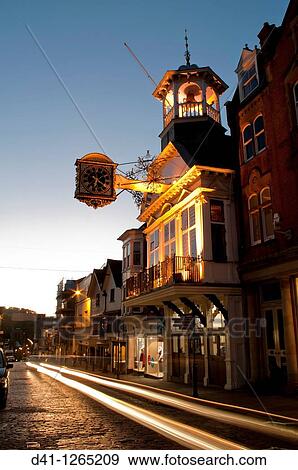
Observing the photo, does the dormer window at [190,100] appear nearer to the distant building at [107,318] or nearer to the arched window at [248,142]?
the arched window at [248,142]

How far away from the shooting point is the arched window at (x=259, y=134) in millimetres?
15297

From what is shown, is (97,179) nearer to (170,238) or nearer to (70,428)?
(170,238)

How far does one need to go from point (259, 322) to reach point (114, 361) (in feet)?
58.8

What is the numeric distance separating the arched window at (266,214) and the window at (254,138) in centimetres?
173

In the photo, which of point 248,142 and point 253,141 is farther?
point 248,142

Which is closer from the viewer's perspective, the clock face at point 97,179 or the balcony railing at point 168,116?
the clock face at point 97,179

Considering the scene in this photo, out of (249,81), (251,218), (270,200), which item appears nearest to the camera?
(270,200)

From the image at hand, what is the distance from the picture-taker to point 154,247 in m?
21.7

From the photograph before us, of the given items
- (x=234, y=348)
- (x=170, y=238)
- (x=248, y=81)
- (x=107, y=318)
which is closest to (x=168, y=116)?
(x=248, y=81)

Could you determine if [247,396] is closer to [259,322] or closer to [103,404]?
[259,322]

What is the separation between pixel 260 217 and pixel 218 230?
189cm

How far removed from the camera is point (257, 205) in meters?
15.2

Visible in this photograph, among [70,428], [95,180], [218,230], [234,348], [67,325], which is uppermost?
[95,180]

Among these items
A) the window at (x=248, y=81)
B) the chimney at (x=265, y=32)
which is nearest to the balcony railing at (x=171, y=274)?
the window at (x=248, y=81)
